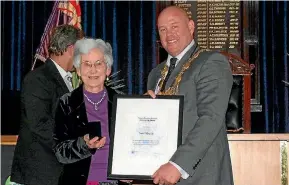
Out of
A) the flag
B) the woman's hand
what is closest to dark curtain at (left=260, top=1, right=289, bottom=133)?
the flag

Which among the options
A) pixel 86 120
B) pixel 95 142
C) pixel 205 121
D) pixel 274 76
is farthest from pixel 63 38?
pixel 274 76

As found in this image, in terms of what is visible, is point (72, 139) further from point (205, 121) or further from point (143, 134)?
point (205, 121)

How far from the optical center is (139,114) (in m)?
2.04

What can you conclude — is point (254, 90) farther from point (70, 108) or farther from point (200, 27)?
point (70, 108)

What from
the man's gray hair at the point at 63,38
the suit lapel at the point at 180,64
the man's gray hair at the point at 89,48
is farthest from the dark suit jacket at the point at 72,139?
the man's gray hair at the point at 63,38

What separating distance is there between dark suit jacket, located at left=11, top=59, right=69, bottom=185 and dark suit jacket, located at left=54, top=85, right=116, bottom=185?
336mm

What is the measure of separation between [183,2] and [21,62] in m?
2.10

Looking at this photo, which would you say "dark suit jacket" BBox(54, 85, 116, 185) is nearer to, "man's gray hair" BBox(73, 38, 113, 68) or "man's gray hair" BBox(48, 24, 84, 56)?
"man's gray hair" BBox(73, 38, 113, 68)

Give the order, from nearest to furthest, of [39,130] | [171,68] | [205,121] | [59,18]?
1. [205,121]
2. [171,68]
3. [39,130]
4. [59,18]

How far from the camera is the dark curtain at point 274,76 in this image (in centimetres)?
593

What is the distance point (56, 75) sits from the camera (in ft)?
8.23

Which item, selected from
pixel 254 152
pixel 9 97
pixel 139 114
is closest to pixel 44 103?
pixel 139 114

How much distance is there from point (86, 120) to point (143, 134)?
0.23 m

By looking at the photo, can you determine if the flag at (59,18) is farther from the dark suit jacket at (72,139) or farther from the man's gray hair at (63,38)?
the dark suit jacket at (72,139)
